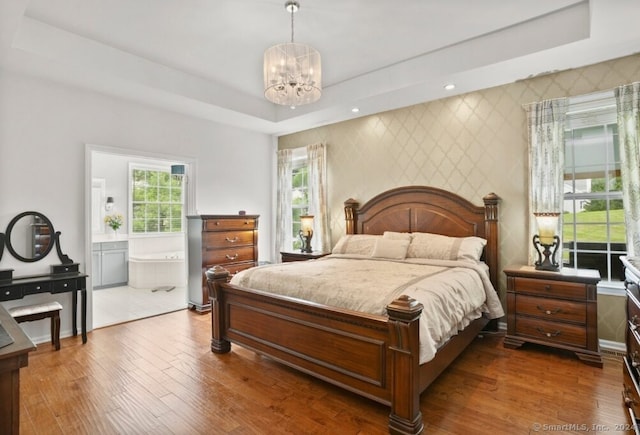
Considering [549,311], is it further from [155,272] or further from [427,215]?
[155,272]

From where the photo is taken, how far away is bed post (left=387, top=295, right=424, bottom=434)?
6.15 ft

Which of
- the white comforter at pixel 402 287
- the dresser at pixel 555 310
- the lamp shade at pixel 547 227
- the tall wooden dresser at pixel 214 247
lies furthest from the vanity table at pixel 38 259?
the lamp shade at pixel 547 227

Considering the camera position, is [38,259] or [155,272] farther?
[155,272]

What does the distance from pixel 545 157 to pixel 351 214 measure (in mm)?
2401

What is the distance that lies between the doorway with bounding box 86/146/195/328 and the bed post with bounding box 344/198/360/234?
265 cm

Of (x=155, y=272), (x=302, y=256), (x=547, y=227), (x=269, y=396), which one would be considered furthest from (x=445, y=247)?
(x=155, y=272)

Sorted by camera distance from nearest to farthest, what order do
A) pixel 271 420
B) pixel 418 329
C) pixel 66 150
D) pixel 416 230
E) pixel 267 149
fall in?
pixel 418 329 → pixel 271 420 → pixel 66 150 → pixel 416 230 → pixel 267 149

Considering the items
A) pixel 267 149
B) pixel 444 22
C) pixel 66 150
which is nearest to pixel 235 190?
pixel 267 149

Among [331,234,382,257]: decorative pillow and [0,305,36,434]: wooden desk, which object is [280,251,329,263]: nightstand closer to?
[331,234,382,257]: decorative pillow

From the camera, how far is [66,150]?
11.9ft

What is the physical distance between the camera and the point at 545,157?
338 cm

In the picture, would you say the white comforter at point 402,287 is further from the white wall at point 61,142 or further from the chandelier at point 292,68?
the white wall at point 61,142

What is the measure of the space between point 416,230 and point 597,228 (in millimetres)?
1799

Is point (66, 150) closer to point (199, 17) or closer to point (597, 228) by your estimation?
point (199, 17)
